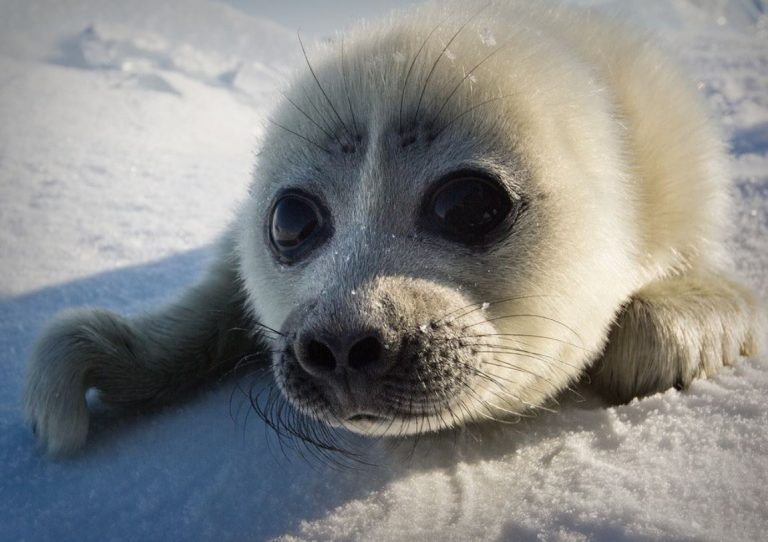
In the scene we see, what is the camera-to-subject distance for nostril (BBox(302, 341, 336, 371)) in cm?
108

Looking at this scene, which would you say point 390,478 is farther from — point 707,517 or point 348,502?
point 707,517

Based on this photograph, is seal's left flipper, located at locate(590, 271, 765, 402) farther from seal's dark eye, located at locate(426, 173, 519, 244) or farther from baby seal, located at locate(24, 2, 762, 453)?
seal's dark eye, located at locate(426, 173, 519, 244)

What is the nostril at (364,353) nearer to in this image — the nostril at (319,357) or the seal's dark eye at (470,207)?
the nostril at (319,357)

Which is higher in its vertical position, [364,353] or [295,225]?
[295,225]

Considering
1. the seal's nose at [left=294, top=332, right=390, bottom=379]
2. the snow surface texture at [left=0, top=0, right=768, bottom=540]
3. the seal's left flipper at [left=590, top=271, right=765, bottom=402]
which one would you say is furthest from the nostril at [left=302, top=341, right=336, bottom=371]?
the seal's left flipper at [left=590, top=271, right=765, bottom=402]

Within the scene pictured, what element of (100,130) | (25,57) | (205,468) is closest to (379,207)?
(205,468)

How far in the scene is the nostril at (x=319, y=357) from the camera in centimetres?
108

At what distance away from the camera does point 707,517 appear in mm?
998

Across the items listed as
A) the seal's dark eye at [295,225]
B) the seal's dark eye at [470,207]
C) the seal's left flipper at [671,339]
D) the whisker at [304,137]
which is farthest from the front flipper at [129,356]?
the seal's left flipper at [671,339]

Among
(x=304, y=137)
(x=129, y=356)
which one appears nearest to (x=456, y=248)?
(x=304, y=137)

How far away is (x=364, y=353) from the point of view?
106cm

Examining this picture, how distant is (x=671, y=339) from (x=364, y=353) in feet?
2.78

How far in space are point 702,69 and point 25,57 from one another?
7460 millimetres

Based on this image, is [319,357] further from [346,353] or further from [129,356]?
[129,356]
